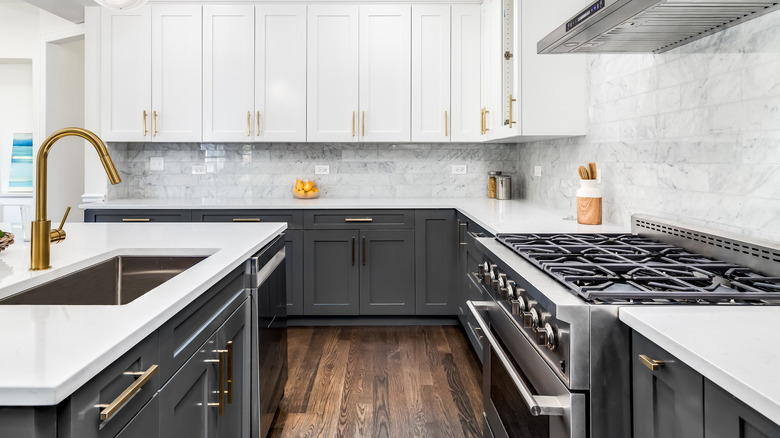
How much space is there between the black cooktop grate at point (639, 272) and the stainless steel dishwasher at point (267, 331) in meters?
0.93

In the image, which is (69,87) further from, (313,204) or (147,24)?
(313,204)

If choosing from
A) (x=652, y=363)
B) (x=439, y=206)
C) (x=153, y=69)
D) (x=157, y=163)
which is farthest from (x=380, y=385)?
(x=153, y=69)

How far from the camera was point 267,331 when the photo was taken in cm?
212

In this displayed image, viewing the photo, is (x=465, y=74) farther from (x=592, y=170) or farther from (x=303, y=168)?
(x=592, y=170)

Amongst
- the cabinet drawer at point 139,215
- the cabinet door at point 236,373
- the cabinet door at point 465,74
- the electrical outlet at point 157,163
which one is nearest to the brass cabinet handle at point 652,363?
the cabinet door at point 236,373

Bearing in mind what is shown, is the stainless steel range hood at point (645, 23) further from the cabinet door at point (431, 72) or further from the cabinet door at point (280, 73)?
the cabinet door at point (280, 73)

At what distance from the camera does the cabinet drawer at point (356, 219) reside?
378 centimetres

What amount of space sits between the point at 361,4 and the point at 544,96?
1798 mm

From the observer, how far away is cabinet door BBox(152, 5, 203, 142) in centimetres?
403

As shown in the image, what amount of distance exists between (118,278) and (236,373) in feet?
1.61

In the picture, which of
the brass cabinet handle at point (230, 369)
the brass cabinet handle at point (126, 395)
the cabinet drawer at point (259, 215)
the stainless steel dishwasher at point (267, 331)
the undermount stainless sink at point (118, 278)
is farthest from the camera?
the cabinet drawer at point (259, 215)

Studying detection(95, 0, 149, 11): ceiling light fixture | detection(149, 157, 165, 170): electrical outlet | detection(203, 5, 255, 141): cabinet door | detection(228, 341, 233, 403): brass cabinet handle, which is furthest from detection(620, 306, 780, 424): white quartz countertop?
detection(149, 157, 165, 170): electrical outlet

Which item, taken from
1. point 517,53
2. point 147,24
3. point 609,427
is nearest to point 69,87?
point 147,24

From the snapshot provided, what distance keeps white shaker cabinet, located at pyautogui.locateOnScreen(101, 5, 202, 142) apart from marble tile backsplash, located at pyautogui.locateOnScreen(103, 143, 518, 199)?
1.28ft
